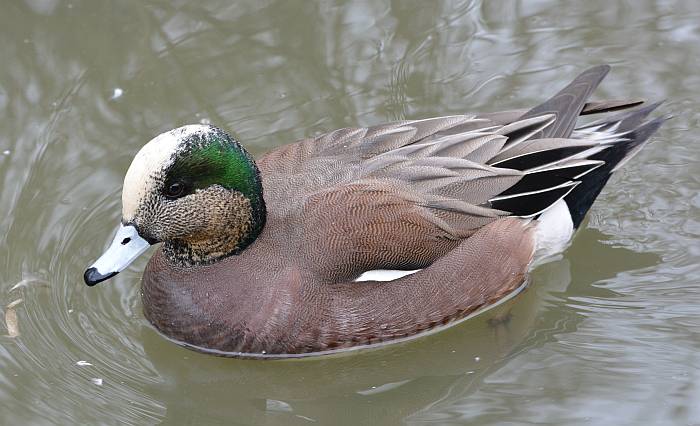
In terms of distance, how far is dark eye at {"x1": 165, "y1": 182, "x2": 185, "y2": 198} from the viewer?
202 inches

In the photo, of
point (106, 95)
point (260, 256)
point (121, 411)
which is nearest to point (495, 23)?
point (106, 95)

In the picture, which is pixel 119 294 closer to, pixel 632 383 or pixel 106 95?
pixel 106 95

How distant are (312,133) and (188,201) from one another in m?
1.76

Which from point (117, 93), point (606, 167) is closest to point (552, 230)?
point (606, 167)

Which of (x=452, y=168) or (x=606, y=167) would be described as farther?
(x=606, y=167)

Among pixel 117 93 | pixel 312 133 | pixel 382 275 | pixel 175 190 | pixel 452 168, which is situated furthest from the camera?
pixel 117 93

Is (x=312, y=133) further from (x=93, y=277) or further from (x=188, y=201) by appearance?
(x=93, y=277)

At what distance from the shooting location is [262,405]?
17.3ft

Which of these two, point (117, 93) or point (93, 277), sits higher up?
point (117, 93)

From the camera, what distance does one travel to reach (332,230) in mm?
5242

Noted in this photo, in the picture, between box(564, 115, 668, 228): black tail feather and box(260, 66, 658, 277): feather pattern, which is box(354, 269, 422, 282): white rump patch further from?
box(564, 115, 668, 228): black tail feather

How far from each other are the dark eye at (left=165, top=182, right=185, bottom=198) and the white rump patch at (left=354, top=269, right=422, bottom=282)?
0.88 m

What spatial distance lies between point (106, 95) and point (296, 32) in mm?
1312

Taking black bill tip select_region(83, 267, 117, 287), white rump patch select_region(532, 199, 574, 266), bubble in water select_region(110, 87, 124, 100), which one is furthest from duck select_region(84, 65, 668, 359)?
bubble in water select_region(110, 87, 124, 100)
